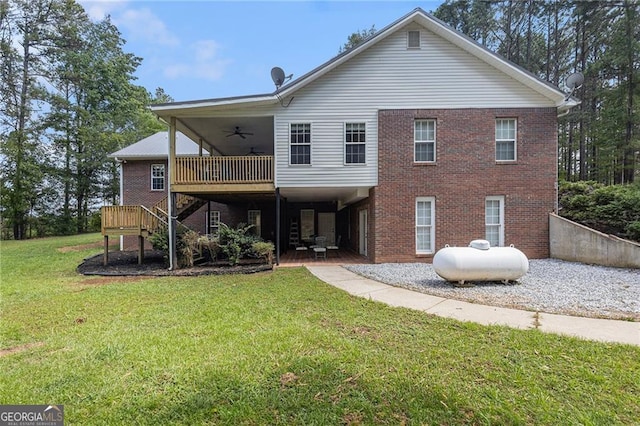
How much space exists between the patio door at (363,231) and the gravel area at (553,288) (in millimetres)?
3087

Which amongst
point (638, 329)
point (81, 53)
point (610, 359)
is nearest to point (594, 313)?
point (638, 329)

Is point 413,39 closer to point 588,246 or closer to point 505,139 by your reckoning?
point 505,139

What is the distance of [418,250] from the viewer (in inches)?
434

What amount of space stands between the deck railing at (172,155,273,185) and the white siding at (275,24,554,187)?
23.3 inches

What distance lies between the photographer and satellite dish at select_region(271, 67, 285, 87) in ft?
37.5

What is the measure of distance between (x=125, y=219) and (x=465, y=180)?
496 inches

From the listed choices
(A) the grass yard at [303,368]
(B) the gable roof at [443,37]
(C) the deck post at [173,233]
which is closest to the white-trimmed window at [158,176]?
(C) the deck post at [173,233]

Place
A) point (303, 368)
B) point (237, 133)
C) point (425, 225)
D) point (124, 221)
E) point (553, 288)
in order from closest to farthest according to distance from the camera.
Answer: point (303, 368)
point (553, 288)
point (425, 225)
point (124, 221)
point (237, 133)

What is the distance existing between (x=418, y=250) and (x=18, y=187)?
98.2 feet

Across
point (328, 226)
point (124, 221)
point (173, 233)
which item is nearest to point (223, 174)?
point (173, 233)

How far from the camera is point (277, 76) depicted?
37.7ft

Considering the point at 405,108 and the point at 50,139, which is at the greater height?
the point at 50,139

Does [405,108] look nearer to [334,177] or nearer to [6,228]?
[334,177]

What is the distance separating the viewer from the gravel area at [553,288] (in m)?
5.66
